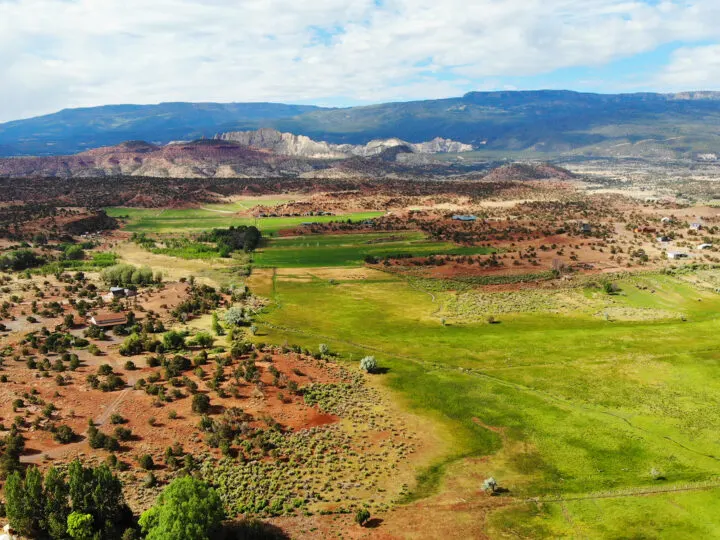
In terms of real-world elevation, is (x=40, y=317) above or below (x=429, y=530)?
above

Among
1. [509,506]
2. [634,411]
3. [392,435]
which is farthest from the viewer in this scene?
[634,411]

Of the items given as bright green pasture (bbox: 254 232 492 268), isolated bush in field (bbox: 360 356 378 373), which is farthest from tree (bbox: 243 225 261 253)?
isolated bush in field (bbox: 360 356 378 373)

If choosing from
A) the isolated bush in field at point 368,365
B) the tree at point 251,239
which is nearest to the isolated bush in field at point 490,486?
the isolated bush in field at point 368,365

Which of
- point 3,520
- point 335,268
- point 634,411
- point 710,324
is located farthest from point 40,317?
point 710,324

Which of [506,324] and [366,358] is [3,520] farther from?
[506,324]

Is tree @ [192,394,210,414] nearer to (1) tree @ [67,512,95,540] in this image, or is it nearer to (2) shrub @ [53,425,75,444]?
(2) shrub @ [53,425,75,444]

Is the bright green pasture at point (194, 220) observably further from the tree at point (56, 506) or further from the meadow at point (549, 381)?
the tree at point (56, 506)

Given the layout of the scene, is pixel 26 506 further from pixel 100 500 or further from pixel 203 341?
pixel 203 341
